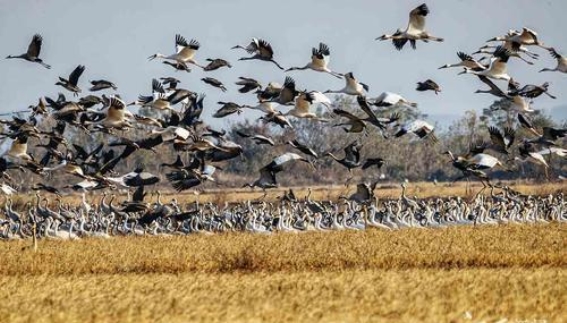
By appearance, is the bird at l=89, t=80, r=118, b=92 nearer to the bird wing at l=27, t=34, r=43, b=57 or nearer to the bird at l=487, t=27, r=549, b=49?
the bird wing at l=27, t=34, r=43, b=57

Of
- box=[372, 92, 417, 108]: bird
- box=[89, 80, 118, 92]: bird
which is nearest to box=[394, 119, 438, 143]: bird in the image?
box=[372, 92, 417, 108]: bird

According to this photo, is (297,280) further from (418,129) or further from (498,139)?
(498,139)

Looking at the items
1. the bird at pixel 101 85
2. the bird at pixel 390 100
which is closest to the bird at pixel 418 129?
the bird at pixel 390 100

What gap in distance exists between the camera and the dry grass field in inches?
604

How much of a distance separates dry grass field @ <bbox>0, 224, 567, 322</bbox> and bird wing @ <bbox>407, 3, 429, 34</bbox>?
448 centimetres

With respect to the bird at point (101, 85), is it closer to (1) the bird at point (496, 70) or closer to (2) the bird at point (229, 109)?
→ (2) the bird at point (229, 109)

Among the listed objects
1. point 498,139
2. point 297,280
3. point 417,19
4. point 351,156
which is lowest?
point 297,280

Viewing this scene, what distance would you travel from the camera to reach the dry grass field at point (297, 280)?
15352mm

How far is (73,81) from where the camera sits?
2505 cm

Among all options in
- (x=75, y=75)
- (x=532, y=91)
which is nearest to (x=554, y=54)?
(x=532, y=91)

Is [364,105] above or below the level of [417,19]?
below

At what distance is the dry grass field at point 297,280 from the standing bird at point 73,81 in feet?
11.5

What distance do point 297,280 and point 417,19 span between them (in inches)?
270

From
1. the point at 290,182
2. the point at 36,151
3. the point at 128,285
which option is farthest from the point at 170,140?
the point at 36,151
